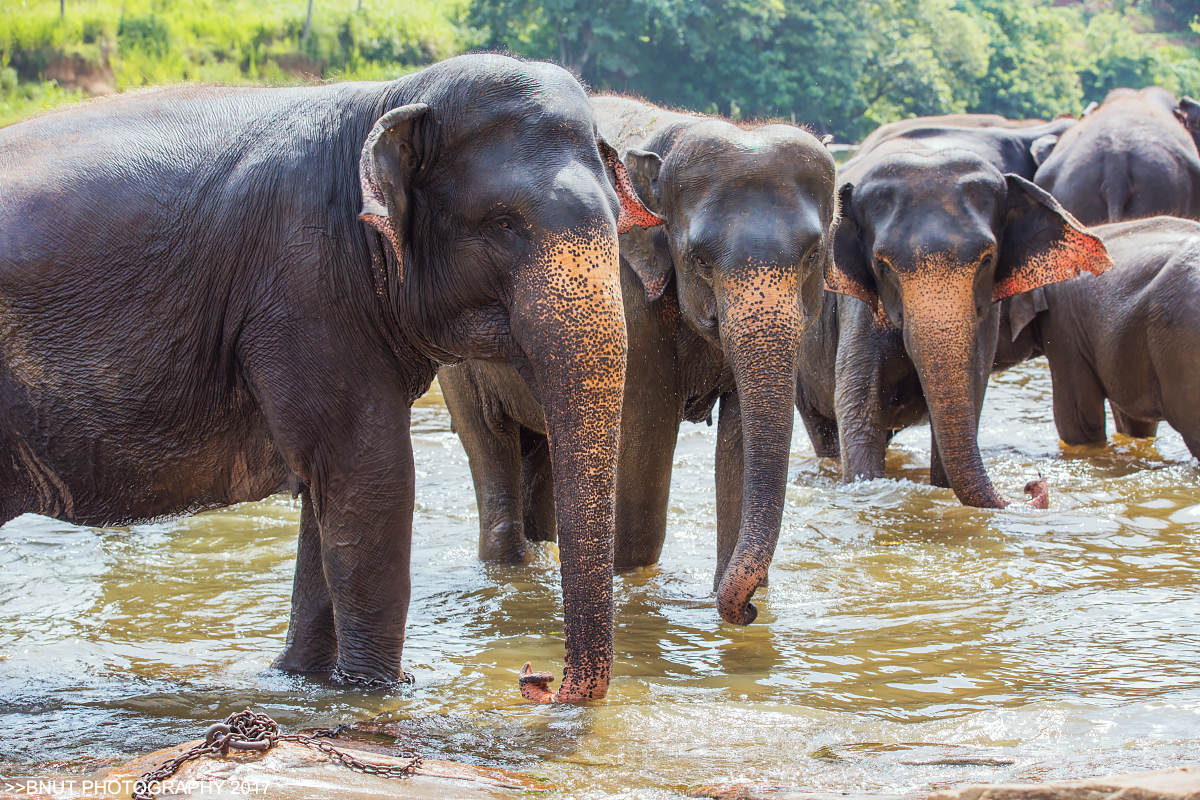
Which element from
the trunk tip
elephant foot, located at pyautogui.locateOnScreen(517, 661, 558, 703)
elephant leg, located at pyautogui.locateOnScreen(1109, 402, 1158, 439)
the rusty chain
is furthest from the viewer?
elephant leg, located at pyautogui.locateOnScreen(1109, 402, 1158, 439)

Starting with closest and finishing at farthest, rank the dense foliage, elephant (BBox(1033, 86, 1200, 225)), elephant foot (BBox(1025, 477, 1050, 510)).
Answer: elephant foot (BBox(1025, 477, 1050, 510)) → elephant (BBox(1033, 86, 1200, 225)) → the dense foliage

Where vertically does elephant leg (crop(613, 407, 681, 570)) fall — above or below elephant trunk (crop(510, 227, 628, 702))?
below

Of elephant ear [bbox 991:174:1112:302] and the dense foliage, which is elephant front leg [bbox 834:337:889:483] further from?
the dense foliage

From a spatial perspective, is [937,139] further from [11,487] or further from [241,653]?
[11,487]

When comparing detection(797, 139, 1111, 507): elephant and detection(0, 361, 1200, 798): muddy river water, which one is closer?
detection(0, 361, 1200, 798): muddy river water

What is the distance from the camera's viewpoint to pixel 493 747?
2.88m

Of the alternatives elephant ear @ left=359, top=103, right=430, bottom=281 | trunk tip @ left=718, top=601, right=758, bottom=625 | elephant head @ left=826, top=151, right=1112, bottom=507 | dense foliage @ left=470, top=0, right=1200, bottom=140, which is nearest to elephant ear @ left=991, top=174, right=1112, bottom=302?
elephant head @ left=826, top=151, right=1112, bottom=507

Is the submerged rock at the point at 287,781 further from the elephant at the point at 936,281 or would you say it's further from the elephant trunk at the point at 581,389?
the elephant at the point at 936,281

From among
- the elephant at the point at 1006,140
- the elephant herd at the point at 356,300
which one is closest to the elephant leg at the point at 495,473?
the elephant herd at the point at 356,300

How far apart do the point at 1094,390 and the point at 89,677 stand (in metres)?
5.74

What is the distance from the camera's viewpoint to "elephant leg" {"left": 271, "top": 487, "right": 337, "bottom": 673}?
3.42 meters

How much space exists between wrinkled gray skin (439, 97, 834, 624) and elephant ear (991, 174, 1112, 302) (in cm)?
181

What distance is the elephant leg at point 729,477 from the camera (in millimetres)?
4312

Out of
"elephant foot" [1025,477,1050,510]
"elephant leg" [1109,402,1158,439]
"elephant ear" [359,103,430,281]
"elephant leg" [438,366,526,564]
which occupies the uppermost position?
"elephant ear" [359,103,430,281]
